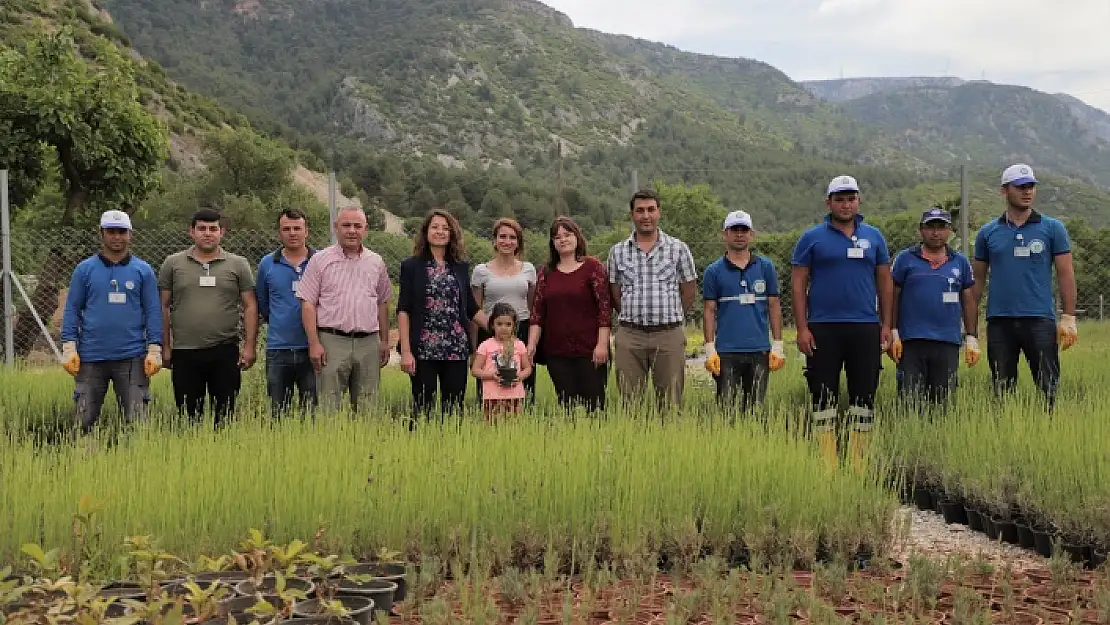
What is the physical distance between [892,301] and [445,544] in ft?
12.2

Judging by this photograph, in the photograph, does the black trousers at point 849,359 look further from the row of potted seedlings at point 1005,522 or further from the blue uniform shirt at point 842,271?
the row of potted seedlings at point 1005,522

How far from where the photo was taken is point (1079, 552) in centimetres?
423

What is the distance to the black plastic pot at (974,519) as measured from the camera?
5.07 metres

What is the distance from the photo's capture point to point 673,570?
12.2 ft

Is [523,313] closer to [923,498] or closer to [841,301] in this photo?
[841,301]

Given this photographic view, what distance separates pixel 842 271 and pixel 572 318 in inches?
65.4

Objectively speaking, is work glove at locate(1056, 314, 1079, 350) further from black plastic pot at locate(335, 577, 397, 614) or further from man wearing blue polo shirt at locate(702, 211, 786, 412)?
black plastic pot at locate(335, 577, 397, 614)

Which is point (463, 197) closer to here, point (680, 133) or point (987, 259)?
point (680, 133)

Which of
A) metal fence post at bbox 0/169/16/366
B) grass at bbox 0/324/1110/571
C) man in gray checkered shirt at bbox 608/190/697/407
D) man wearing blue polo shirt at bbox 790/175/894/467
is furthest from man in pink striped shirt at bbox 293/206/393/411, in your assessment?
metal fence post at bbox 0/169/16/366

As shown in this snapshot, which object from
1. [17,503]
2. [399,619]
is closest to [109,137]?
[17,503]

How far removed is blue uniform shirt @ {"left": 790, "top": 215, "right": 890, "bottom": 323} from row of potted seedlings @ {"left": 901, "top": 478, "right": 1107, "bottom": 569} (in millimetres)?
1058

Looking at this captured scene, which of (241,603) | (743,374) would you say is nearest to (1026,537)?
(743,374)

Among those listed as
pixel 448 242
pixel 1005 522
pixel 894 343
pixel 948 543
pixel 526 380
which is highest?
pixel 448 242

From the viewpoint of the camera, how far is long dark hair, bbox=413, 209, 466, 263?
246 inches
